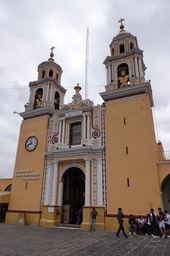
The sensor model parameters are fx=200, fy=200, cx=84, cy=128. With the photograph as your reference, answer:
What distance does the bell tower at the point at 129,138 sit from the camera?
10953mm

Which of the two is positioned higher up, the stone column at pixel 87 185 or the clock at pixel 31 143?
the clock at pixel 31 143

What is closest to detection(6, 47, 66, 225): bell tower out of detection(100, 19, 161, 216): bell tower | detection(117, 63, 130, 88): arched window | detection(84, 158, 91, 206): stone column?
detection(84, 158, 91, 206): stone column

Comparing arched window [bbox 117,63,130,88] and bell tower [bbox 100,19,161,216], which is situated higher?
arched window [bbox 117,63,130,88]

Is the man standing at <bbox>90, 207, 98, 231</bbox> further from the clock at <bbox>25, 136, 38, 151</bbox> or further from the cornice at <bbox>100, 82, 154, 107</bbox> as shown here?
the cornice at <bbox>100, 82, 154, 107</bbox>

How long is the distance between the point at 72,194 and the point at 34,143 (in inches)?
195

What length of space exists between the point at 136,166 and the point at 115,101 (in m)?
4.85

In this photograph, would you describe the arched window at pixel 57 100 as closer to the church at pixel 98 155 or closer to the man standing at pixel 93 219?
the church at pixel 98 155

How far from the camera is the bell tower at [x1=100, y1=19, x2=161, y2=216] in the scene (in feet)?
35.9

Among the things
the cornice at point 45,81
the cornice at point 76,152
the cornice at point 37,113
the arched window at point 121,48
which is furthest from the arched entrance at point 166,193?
the cornice at point 45,81

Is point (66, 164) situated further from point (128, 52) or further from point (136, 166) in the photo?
point (128, 52)

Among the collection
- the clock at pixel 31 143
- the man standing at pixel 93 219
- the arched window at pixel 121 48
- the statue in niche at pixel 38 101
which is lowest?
the man standing at pixel 93 219

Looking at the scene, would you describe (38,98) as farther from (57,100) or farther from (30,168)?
(30,168)

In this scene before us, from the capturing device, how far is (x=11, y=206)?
1467 centimetres

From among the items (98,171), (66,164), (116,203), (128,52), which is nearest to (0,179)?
(66,164)
